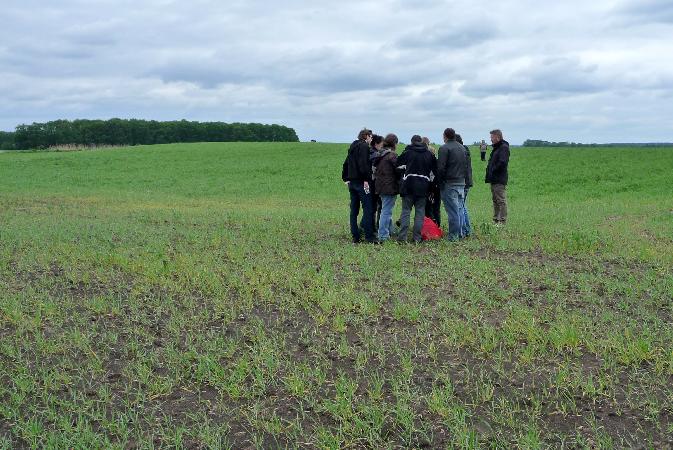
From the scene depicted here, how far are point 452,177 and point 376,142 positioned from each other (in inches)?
62.5

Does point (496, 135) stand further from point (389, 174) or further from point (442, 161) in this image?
point (389, 174)

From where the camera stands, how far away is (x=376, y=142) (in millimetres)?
12391

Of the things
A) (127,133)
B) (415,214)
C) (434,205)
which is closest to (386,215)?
(415,214)

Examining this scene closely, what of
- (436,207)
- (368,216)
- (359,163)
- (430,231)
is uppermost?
(359,163)

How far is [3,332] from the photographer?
22.3ft

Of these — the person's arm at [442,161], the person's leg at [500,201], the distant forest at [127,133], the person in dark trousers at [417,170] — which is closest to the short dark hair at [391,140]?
the person in dark trousers at [417,170]

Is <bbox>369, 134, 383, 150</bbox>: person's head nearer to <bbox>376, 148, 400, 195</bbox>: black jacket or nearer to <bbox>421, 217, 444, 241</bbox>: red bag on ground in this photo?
<bbox>376, 148, 400, 195</bbox>: black jacket

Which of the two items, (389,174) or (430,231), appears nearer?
(389,174)

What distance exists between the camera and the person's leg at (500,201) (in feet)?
48.1

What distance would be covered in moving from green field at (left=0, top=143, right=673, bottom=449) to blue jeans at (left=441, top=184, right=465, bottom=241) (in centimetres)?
39

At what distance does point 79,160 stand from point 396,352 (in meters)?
45.2

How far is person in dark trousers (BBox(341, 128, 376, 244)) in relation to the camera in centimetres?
1195

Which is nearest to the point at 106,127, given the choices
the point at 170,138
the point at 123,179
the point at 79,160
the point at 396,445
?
the point at 170,138

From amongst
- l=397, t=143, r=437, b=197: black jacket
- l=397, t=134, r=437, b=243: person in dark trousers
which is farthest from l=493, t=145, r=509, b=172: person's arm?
l=397, t=143, r=437, b=197: black jacket
